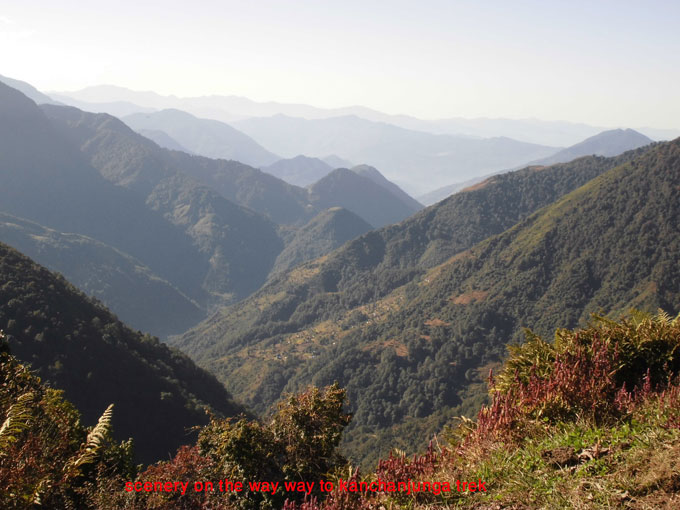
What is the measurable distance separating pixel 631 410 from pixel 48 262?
195 metres

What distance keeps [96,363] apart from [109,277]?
140042 mm

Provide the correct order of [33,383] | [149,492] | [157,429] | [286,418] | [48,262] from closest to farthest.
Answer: [149,492] < [286,418] < [33,383] < [157,429] < [48,262]

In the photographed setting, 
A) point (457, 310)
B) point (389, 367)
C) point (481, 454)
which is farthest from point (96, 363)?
point (457, 310)

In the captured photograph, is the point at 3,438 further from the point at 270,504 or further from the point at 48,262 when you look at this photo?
the point at 48,262

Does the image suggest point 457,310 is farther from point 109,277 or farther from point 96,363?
point 109,277

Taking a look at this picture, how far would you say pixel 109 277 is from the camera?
563ft

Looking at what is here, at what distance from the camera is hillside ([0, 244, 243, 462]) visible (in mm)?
43906

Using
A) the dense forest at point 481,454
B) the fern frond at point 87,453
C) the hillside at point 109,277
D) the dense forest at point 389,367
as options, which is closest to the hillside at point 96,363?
the dense forest at point 389,367

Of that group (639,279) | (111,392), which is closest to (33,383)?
(111,392)

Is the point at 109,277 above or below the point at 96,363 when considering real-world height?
below

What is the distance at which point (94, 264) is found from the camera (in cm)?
17250

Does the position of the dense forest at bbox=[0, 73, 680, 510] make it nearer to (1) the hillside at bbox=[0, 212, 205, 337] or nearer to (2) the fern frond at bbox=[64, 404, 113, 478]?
(2) the fern frond at bbox=[64, 404, 113, 478]

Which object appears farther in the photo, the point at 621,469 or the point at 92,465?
the point at 92,465

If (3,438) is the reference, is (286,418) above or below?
below
